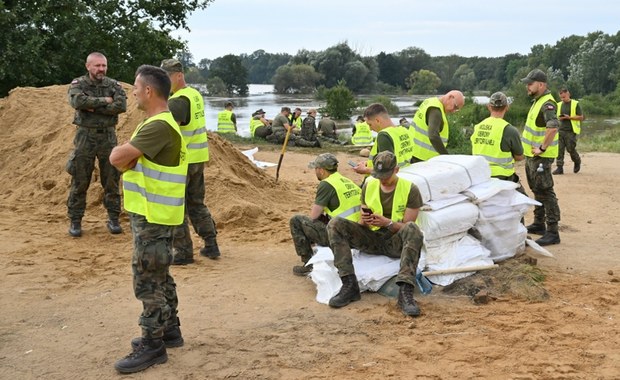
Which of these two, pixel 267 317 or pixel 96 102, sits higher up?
pixel 96 102

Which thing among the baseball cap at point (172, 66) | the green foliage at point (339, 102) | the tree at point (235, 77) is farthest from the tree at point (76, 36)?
the tree at point (235, 77)

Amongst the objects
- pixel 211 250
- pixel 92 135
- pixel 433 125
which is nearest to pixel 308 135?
pixel 92 135

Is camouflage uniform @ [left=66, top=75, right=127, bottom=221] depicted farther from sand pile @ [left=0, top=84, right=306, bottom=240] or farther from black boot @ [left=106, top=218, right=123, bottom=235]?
sand pile @ [left=0, top=84, right=306, bottom=240]

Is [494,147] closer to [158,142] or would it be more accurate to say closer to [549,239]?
[549,239]

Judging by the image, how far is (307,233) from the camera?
669cm

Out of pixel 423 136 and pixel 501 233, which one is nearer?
pixel 501 233

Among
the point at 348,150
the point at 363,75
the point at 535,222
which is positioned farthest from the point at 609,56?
the point at 535,222

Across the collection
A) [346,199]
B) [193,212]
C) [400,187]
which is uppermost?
[400,187]

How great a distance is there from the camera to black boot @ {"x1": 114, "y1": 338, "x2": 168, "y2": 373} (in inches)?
175

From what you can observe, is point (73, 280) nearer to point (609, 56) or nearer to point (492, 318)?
point (492, 318)

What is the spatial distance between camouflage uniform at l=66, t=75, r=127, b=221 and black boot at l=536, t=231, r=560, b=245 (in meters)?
5.17

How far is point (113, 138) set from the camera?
824 centimetres

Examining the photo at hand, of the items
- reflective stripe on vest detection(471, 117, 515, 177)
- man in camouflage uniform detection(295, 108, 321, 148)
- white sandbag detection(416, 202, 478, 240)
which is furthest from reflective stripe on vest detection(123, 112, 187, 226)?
man in camouflage uniform detection(295, 108, 321, 148)

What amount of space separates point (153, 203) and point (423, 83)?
79.3 meters
